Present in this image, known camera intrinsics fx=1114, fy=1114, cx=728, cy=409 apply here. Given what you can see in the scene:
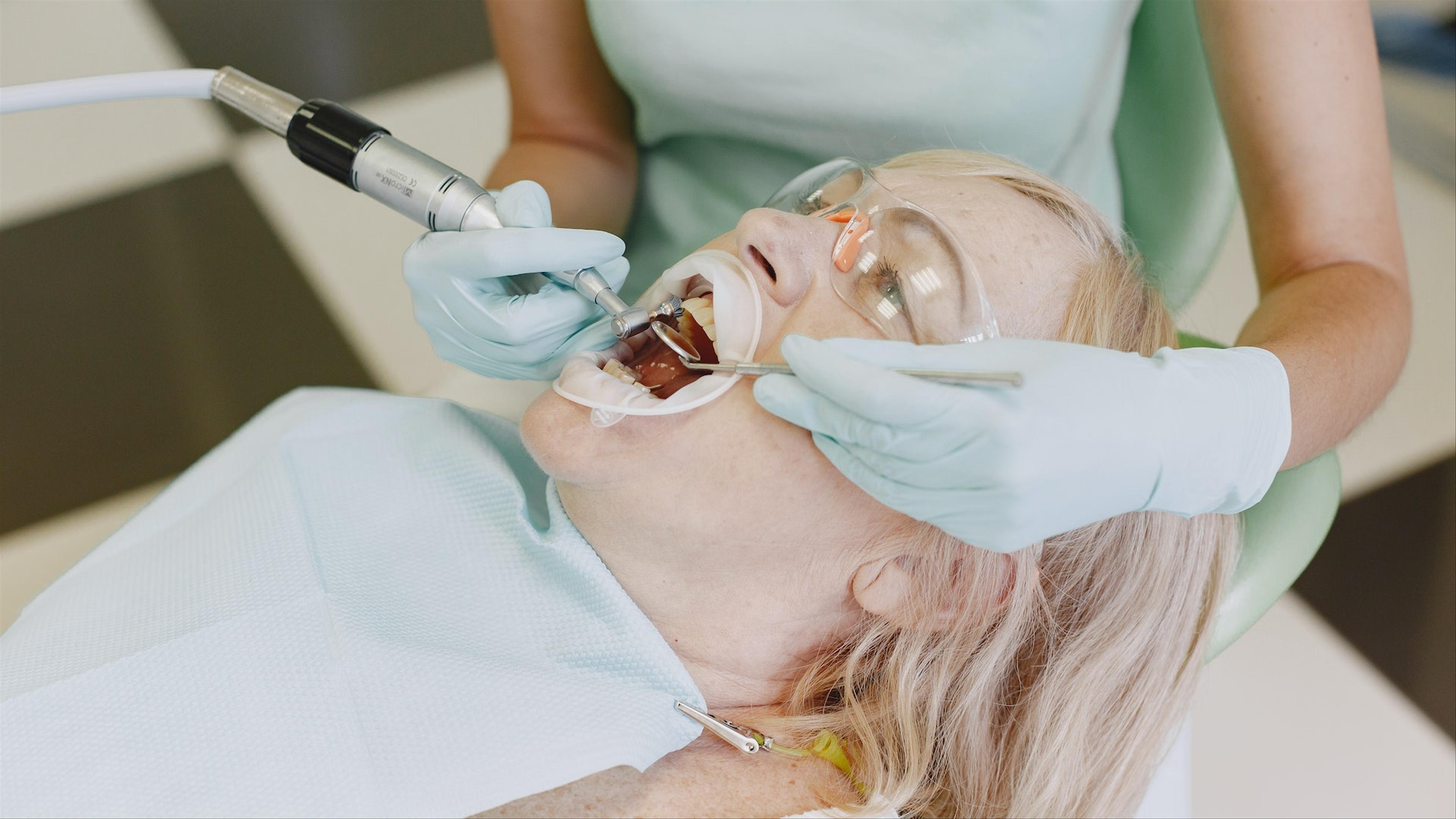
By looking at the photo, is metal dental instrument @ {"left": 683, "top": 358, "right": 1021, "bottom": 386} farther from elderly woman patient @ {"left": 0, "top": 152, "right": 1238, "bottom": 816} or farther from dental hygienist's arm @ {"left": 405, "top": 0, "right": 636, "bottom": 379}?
dental hygienist's arm @ {"left": 405, "top": 0, "right": 636, "bottom": 379}

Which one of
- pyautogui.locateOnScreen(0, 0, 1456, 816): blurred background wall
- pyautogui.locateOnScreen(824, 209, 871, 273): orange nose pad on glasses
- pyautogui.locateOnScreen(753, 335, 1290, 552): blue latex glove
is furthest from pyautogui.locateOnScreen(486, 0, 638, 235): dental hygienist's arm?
pyautogui.locateOnScreen(753, 335, 1290, 552): blue latex glove

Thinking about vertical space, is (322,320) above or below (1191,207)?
below

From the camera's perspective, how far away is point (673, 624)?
1.06 meters

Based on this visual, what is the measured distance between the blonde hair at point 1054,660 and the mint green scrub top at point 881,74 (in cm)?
20

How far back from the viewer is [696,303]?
→ 104 cm

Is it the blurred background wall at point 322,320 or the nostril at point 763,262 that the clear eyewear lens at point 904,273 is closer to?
the nostril at point 763,262

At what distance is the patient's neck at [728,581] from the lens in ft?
3.17

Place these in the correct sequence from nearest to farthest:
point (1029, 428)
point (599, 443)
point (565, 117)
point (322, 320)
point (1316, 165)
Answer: point (1029, 428), point (599, 443), point (1316, 165), point (565, 117), point (322, 320)

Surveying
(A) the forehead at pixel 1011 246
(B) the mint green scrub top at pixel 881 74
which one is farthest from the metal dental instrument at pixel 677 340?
(B) the mint green scrub top at pixel 881 74

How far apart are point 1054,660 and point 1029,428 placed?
1.18 feet

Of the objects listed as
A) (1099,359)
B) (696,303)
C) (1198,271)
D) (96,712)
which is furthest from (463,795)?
(1198,271)

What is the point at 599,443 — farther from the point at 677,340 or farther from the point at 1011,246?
the point at 1011,246

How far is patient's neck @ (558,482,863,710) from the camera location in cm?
97

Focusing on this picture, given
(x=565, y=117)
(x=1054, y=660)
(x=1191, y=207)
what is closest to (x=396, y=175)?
(x=565, y=117)
